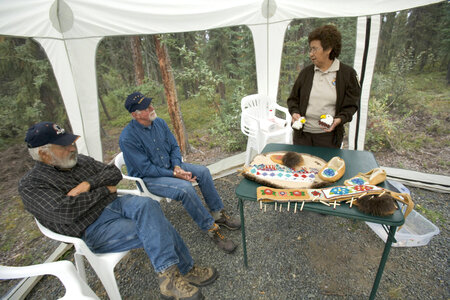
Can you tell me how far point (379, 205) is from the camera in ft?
3.88

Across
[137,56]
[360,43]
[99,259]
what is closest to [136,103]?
[99,259]

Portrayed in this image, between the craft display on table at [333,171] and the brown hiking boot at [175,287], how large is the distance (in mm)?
1310

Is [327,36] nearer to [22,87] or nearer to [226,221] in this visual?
[226,221]

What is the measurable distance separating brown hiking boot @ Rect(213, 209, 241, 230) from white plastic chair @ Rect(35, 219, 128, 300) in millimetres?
1032

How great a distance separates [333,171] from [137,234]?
152cm

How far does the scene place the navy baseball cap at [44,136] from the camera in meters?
1.41

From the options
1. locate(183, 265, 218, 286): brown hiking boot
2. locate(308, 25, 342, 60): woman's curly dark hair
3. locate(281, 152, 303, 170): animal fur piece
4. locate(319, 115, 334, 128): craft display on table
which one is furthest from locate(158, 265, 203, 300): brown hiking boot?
locate(308, 25, 342, 60): woman's curly dark hair

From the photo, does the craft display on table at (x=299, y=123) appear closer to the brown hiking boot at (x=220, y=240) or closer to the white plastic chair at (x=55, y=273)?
the brown hiking boot at (x=220, y=240)

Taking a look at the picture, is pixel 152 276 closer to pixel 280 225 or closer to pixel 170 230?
pixel 170 230

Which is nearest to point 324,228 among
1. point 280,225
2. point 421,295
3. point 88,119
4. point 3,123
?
point 280,225

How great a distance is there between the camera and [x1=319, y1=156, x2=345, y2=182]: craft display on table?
4.91 feet

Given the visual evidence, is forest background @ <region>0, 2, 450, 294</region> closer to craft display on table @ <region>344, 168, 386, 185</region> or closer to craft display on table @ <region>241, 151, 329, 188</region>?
craft display on table @ <region>344, 168, 386, 185</region>

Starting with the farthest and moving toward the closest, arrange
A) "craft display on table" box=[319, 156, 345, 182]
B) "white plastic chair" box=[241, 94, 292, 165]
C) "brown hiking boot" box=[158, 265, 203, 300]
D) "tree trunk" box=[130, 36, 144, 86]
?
"tree trunk" box=[130, 36, 144, 86], "white plastic chair" box=[241, 94, 292, 165], "brown hiking boot" box=[158, 265, 203, 300], "craft display on table" box=[319, 156, 345, 182]

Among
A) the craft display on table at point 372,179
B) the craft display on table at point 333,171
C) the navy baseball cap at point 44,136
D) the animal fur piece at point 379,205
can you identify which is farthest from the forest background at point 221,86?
the animal fur piece at point 379,205
